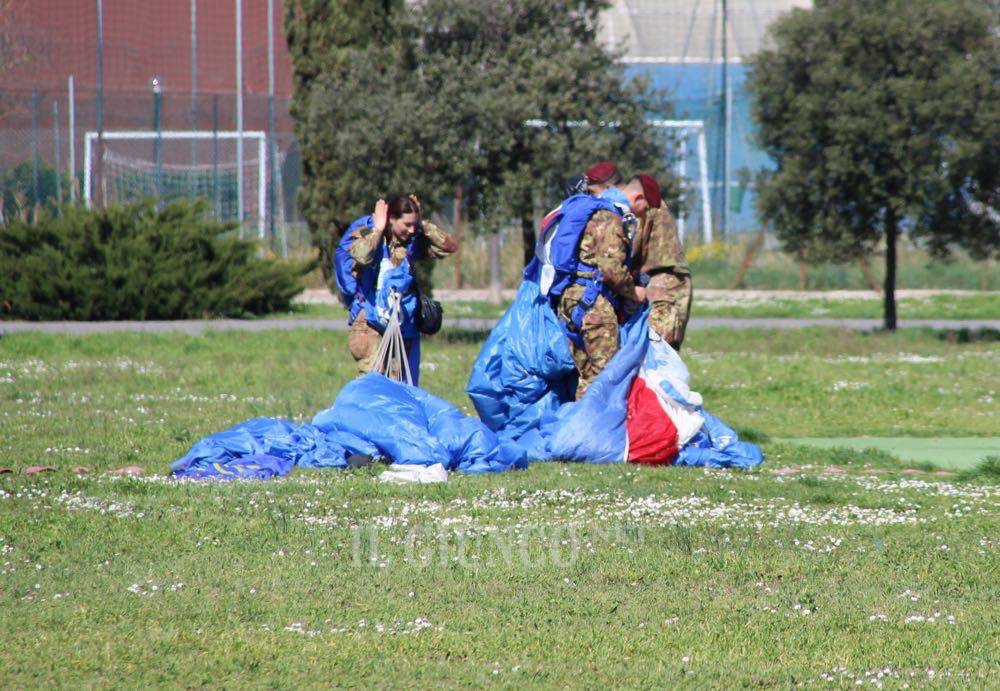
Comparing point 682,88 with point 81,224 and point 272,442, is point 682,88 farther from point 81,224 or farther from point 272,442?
point 272,442

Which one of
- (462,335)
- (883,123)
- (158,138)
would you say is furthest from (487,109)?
(158,138)

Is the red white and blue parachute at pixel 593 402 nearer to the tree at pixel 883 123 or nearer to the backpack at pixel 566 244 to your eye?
the backpack at pixel 566 244

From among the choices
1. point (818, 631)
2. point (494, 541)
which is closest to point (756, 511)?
point (494, 541)

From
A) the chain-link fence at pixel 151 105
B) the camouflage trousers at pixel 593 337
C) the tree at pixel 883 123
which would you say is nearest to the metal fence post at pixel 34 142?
the chain-link fence at pixel 151 105

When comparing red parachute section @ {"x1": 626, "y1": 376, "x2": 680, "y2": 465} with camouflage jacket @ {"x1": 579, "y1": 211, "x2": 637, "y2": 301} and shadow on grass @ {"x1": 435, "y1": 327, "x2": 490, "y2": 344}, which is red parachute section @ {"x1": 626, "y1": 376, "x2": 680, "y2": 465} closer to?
camouflage jacket @ {"x1": 579, "y1": 211, "x2": 637, "y2": 301}

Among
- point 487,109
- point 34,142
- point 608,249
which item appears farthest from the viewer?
point 34,142

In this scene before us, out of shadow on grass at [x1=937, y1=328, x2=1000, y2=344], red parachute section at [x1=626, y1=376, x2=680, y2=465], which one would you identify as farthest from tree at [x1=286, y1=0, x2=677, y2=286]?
red parachute section at [x1=626, y1=376, x2=680, y2=465]

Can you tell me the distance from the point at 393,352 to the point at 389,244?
0.71 m

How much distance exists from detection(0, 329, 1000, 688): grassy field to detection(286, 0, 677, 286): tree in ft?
21.9

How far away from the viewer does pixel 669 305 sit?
31.9 feet

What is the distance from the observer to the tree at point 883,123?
1730cm

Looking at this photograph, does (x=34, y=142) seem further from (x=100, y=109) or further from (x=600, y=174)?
(x=600, y=174)

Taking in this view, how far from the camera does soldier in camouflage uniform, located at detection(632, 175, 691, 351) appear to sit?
9680 millimetres

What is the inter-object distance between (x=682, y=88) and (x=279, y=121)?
9.20 meters
